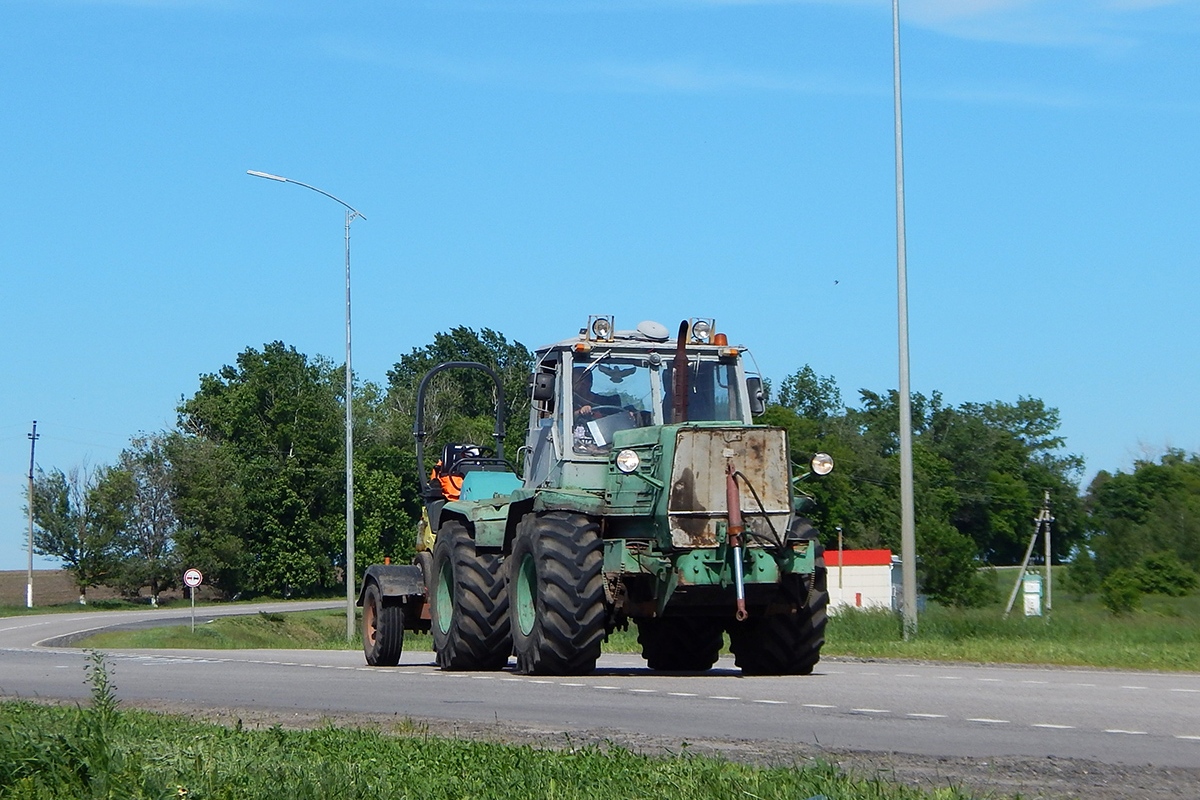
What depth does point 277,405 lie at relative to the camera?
106 m

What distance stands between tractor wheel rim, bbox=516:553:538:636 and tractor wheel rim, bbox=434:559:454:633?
83.1 inches

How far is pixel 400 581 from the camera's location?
20.2 metres

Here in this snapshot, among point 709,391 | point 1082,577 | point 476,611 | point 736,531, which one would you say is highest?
point 709,391

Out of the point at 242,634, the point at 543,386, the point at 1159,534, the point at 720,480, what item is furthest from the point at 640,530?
the point at 242,634

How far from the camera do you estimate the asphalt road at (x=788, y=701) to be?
33.0ft

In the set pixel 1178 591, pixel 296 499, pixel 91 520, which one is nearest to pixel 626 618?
pixel 1178 591

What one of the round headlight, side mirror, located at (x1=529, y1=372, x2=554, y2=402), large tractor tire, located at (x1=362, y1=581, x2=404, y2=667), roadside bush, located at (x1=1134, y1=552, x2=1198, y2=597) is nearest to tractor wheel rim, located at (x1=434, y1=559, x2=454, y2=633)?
large tractor tire, located at (x1=362, y1=581, x2=404, y2=667)

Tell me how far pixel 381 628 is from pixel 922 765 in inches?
500

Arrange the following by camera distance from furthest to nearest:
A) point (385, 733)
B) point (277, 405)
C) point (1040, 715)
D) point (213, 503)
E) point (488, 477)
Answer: point (277, 405)
point (213, 503)
point (488, 477)
point (1040, 715)
point (385, 733)

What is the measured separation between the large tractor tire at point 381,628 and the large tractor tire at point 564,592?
4.24 metres

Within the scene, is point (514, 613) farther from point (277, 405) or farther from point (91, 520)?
point (277, 405)

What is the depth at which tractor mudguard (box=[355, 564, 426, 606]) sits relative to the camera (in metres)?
20.0

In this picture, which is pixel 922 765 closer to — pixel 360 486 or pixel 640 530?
pixel 640 530

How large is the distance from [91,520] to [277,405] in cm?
1762
